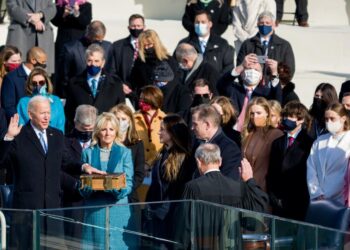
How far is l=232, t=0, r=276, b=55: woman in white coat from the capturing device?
22734 millimetres

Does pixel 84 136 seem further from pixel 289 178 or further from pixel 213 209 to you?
pixel 213 209

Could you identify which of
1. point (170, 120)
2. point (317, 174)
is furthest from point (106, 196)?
point (317, 174)

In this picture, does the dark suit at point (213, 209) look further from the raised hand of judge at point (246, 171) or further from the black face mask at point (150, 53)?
the black face mask at point (150, 53)

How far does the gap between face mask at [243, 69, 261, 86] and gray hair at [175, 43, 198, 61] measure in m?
0.97

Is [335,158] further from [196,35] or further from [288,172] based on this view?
[196,35]

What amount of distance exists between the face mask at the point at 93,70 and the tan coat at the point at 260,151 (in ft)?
8.27

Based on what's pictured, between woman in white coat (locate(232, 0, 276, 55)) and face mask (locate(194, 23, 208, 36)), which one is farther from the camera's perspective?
woman in white coat (locate(232, 0, 276, 55))

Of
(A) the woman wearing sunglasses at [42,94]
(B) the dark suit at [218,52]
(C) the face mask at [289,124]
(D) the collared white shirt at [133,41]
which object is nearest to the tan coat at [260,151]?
(C) the face mask at [289,124]

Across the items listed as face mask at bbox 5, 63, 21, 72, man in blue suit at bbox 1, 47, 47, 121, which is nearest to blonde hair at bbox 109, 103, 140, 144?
man in blue suit at bbox 1, 47, 47, 121

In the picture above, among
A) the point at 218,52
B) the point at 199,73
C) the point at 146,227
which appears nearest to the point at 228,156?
the point at 146,227

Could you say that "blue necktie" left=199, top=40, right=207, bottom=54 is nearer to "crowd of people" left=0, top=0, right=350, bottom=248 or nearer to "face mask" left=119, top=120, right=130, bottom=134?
"crowd of people" left=0, top=0, right=350, bottom=248

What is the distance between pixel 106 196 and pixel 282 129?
2204 millimetres

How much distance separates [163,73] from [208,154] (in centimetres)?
397

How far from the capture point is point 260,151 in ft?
57.5
